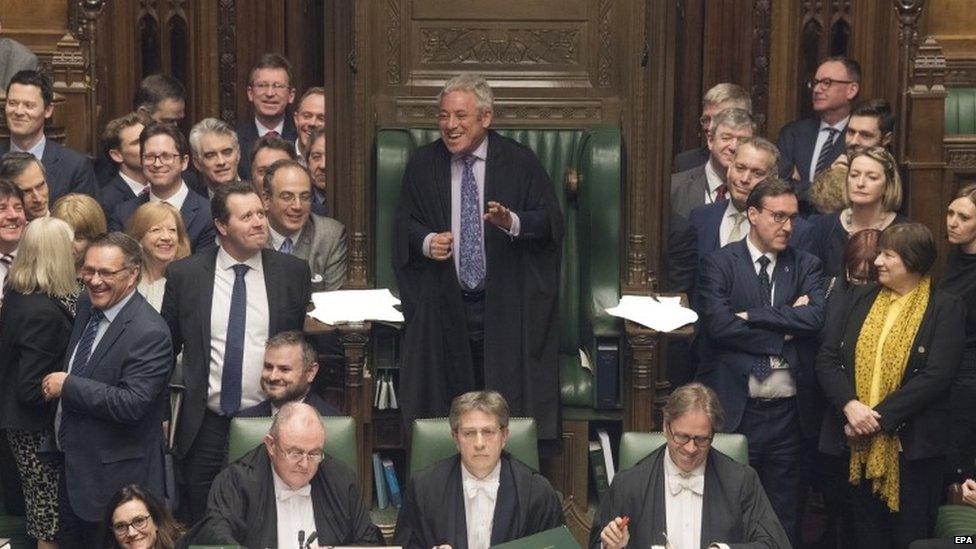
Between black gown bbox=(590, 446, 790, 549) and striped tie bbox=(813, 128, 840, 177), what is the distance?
Answer: 273cm

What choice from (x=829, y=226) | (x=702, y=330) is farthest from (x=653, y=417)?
(x=829, y=226)

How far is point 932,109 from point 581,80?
5.68ft

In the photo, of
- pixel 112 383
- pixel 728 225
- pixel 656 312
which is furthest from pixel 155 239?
pixel 728 225

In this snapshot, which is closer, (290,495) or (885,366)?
(290,495)

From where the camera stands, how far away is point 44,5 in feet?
38.4

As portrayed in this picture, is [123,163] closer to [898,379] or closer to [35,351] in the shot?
[35,351]

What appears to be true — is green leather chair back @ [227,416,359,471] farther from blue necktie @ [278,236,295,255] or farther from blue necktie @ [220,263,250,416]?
blue necktie @ [278,236,295,255]

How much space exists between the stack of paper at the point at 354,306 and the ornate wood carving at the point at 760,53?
3743 millimetres

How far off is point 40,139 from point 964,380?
13.3 ft

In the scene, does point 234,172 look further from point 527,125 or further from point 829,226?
point 829,226

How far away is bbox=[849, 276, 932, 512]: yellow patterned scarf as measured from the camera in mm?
8664

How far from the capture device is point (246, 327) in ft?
28.6

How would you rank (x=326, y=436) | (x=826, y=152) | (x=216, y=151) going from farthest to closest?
(x=826, y=152), (x=216, y=151), (x=326, y=436)

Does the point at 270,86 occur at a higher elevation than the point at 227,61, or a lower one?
lower
